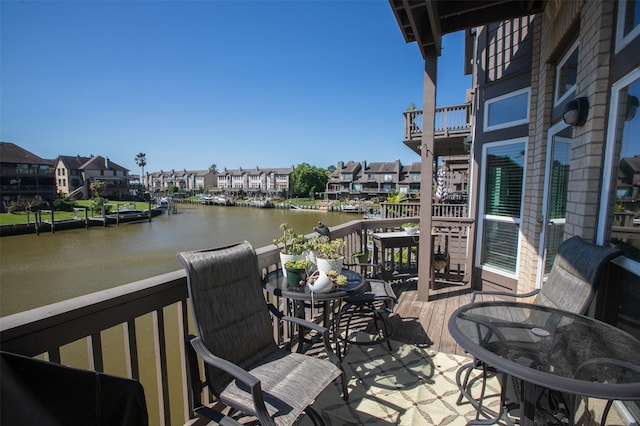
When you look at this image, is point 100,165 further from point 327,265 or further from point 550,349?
point 550,349

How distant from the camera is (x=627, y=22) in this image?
1801mm

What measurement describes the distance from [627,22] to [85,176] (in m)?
68.5

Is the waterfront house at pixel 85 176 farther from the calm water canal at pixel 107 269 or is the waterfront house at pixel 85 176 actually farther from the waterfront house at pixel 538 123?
the waterfront house at pixel 538 123

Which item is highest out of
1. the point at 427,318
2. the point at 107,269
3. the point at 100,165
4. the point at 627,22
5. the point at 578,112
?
the point at 100,165

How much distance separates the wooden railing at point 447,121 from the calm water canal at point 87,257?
14243 mm

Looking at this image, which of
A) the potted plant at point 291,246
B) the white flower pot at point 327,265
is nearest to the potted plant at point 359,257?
the potted plant at point 291,246

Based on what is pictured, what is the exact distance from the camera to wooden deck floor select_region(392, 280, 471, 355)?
285 cm

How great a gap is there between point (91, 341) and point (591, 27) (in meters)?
3.60

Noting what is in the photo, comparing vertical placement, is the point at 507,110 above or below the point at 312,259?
above

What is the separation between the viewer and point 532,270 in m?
3.44

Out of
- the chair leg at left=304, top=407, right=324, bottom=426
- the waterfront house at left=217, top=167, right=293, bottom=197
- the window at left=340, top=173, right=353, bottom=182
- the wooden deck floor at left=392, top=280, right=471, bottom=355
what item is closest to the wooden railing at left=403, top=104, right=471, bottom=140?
the wooden deck floor at left=392, top=280, right=471, bottom=355

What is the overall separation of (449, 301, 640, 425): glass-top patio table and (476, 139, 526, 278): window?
266 cm

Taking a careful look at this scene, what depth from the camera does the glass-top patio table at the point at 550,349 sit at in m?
1.10

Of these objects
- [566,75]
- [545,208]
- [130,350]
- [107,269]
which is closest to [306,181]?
[107,269]
